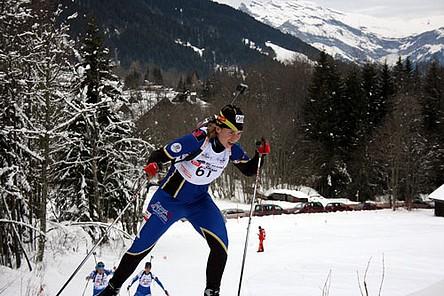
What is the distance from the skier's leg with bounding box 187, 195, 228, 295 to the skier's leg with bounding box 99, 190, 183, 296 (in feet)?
0.69

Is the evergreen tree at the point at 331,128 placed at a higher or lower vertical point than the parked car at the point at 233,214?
higher

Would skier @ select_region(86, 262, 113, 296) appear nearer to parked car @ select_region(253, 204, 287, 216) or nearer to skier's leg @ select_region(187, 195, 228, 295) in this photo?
skier's leg @ select_region(187, 195, 228, 295)

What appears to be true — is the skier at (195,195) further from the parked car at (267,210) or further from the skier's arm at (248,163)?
the parked car at (267,210)

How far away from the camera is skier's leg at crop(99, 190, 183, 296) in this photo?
484 centimetres

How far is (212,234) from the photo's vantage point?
479 centimetres

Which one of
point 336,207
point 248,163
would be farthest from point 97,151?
point 336,207

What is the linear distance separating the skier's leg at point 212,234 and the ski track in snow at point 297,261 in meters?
4.39

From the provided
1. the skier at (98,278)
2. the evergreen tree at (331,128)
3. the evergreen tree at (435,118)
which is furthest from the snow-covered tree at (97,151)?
the evergreen tree at (435,118)

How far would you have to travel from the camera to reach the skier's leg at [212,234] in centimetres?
467

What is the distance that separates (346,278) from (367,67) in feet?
153

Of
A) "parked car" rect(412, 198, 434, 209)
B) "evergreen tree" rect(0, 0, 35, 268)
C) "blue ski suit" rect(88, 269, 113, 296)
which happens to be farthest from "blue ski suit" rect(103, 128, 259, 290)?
"parked car" rect(412, 198, 434, 209)

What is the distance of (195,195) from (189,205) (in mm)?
129

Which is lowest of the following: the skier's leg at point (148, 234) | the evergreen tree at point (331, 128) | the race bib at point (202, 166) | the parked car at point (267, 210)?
the parked car at point (267, 210)

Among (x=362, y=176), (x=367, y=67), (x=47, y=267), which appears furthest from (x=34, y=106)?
(x=367, y=67)
